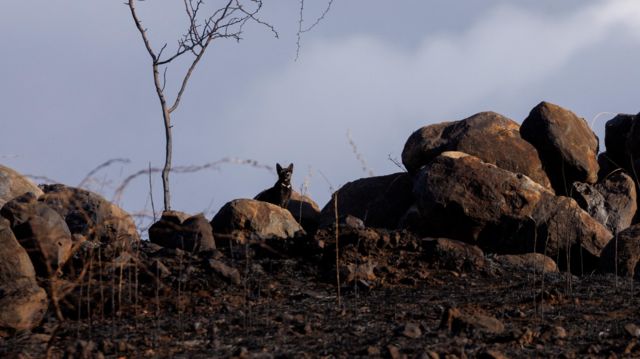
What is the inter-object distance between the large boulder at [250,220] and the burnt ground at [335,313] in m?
2.05

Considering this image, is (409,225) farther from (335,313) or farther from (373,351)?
(373,351)

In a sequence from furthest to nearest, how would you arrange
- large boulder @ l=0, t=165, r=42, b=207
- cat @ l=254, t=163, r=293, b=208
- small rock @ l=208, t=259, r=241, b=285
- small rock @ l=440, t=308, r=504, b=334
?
1. cat @ l=254, t=163, r=293, b=208
2. large boulder @ l=0, t=165, r=42, b=207
3. small rock @ l=208, t=259, r=241, b=285
4. small rock @ l=440, t=308, r=504, b=334

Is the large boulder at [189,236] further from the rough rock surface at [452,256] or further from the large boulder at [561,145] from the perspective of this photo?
the large boulder at [561,145]

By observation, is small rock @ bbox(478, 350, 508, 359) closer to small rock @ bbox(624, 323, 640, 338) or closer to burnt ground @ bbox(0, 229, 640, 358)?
burnt ground @ bbox(0, 229, 640, 358)

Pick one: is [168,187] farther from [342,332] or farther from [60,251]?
[342,332]

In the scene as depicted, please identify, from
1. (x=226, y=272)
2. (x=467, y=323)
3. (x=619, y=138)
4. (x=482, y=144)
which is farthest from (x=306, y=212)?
(x=467, y=323)

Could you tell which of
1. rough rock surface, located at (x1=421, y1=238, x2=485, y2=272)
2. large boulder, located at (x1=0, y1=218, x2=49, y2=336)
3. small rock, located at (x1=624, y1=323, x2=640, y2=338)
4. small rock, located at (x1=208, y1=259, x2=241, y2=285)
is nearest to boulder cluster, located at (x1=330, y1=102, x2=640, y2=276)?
rough rock surface, located at (x1=421, y1=238, x2=485, y2=272)

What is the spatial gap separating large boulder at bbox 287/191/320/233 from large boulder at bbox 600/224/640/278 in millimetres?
5347

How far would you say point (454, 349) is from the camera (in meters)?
6.15

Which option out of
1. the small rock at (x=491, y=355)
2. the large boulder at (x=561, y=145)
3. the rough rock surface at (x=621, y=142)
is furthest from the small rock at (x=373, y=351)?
the rough rock surface at (x=621, y=142)

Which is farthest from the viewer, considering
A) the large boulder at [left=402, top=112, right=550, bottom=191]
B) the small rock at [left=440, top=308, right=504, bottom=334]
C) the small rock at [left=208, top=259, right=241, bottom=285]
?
the large boulder at [left=402, top=112, right=550, bottom=191]

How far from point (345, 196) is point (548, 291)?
664 cm

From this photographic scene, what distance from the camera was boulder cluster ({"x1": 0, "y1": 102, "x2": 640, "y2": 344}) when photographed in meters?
8.68

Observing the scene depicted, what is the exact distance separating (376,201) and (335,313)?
256 inches
